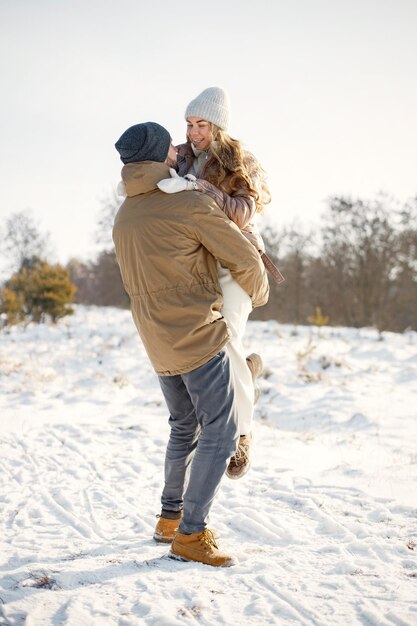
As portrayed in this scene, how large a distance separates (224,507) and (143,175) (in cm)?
217

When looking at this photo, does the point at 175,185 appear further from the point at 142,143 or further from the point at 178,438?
the point at 178,438

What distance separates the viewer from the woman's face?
284cm

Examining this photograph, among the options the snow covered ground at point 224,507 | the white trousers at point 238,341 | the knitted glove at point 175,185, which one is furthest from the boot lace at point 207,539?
the knitted glove at point 175,185

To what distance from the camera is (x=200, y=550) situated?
2.61 meters

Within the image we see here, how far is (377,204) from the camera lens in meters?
22.7

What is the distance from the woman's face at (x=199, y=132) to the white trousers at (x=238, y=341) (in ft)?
2.13

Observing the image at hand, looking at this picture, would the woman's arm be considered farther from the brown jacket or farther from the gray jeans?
the gray jeans

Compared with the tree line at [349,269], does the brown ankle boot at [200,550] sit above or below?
below

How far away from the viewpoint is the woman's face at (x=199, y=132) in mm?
2836

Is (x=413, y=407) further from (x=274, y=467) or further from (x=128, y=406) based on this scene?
(x=128, y=406)

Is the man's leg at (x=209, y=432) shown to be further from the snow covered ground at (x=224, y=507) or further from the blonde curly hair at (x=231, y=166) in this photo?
the blonde curly hair at (x=231, y=166)

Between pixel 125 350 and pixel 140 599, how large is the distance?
8154mm

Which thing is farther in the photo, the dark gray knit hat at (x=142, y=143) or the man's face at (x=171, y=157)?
the man's face at (x=171, y=157)

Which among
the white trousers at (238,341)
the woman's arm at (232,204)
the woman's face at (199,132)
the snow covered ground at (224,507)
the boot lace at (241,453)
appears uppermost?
the woman's face at (199,132)
